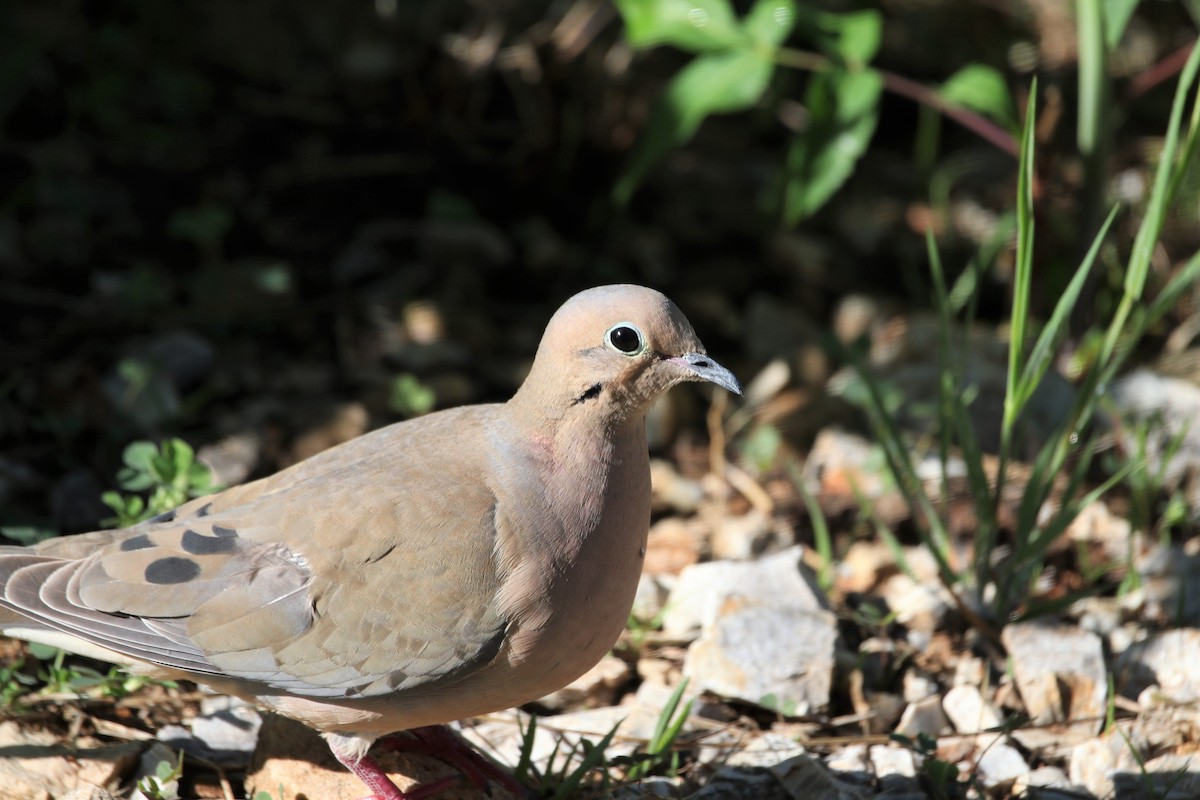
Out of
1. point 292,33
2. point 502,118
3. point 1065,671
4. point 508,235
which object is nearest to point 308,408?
point 508,235

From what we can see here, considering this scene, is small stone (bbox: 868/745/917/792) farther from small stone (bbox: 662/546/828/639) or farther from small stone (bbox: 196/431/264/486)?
small stone (bbox: 196/431/264/486)

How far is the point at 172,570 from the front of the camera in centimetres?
294

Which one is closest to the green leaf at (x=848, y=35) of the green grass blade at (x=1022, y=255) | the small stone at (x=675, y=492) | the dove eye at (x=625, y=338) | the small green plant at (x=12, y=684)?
the green grass blade at (x=1022, y=255)

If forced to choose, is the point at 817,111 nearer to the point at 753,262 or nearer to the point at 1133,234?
the point at 753,262

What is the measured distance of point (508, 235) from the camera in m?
5.43

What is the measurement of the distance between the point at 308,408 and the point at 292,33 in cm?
215

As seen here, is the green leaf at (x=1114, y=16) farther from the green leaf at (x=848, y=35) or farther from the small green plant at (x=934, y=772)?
the small green plant at (x=934, y=772)

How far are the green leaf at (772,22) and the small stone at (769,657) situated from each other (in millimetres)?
1873

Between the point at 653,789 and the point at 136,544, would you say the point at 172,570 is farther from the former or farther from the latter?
the point at 653,789

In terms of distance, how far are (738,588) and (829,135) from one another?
5.41ft

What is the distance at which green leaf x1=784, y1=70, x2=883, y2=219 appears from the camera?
4285 millimetres

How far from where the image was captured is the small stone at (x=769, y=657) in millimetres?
3473

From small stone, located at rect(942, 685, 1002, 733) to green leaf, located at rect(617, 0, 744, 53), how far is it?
2152 millimetres

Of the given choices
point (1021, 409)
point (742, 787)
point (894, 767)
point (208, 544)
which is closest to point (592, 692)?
point (742, 787)
